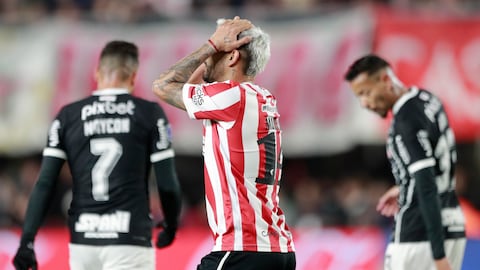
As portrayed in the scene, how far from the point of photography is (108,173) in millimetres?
6363

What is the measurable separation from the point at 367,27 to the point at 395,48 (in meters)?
0.46

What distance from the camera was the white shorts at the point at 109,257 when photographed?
632 centimetres

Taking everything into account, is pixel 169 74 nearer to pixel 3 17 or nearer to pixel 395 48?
pixel 395 48

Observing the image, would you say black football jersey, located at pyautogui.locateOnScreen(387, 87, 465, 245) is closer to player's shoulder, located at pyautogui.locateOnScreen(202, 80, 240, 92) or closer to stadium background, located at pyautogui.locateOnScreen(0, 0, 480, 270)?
player's shoulder, located at pyautogui.locateOnScreen(202, 80, 240, 92)

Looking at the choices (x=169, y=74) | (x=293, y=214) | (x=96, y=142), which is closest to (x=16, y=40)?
(x=293, y=214)

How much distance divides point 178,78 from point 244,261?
1.13m

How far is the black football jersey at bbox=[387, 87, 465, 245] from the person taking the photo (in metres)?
6.64

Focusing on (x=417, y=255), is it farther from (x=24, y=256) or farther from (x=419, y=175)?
(x=24, y=256)

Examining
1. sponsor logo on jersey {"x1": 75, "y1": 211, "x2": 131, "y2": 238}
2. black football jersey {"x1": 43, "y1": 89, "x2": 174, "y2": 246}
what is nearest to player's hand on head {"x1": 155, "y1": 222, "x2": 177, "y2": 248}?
black football jersey {"x1": 43, "y1": 89, "x2": 174, "y2": 246}

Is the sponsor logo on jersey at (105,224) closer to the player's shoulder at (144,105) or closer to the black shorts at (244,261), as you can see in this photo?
the player's shoulder at (144,105)

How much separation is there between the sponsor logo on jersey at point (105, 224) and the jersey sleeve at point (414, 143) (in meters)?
1.90

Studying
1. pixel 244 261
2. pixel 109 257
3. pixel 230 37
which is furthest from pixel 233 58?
pixel 109 257

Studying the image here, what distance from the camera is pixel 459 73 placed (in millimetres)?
13125

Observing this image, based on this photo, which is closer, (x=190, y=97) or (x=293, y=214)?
(x=190, y=97)
